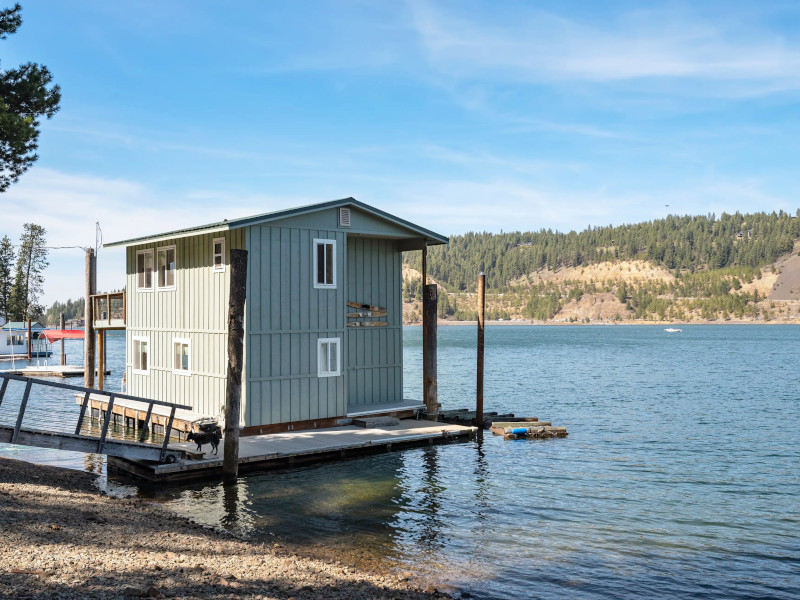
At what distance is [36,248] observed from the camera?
9612cm

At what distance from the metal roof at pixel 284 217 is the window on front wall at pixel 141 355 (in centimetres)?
359

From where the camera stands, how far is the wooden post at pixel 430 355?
85.4ft

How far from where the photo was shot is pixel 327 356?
74.6 ft

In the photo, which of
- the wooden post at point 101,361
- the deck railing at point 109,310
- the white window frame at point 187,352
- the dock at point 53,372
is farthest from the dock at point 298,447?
the dock at point 53,372

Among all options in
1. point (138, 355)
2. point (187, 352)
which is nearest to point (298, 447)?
point (187, 352)

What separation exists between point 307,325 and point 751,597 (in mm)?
14207

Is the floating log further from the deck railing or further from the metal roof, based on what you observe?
the deck railing

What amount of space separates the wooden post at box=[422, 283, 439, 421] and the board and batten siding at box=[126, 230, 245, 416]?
776 centimetres

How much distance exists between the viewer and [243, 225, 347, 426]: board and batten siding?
20969 millimetres

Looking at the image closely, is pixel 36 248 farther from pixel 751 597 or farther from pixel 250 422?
pixel 751 597

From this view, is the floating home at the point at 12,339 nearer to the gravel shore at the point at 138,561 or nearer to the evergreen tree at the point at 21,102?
the evergreen tree at the point at 21,102

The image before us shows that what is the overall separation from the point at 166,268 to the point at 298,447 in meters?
8.92

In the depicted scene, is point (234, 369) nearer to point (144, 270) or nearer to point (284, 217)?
point (284, 217)

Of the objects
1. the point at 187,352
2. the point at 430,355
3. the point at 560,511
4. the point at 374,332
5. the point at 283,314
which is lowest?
the point at 560,511
